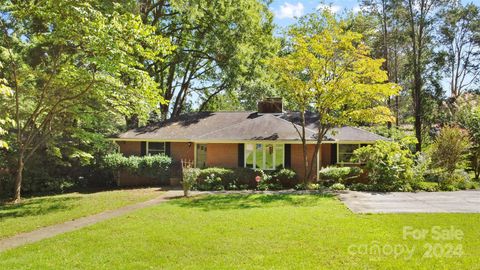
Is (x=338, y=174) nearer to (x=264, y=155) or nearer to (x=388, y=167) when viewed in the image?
(x=388, y=167)

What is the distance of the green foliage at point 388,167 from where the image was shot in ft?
55.4

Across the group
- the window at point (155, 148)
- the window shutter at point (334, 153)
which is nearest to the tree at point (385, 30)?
the window shutter at point (334, 153)

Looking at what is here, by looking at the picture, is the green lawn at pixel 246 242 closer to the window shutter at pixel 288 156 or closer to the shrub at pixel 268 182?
the shrub at pixel 268 182

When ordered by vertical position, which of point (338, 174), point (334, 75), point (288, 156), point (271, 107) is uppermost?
point (334, 75)

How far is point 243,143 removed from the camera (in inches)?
787

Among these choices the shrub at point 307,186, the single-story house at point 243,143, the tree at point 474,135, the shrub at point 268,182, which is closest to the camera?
the shrub at point 307,186

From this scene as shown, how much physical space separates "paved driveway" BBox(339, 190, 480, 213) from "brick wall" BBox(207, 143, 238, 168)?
6698 millimetres

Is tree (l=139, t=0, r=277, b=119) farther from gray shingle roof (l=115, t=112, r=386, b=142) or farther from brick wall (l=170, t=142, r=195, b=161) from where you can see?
brick wall (l=170, t=142, r=195, b=161)

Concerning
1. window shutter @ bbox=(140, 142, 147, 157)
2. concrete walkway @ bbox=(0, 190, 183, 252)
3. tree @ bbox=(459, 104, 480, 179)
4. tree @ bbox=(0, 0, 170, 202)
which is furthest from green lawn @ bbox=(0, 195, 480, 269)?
tree @ bbox=(459, 104, 480, 179)

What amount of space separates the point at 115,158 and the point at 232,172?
22.1 ft

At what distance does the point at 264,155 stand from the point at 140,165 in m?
6.92

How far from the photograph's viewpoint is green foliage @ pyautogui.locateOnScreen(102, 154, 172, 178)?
19.8m

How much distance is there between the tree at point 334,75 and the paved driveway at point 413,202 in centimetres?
386

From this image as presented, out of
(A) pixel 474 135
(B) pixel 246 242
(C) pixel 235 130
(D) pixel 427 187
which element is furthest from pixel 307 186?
(A) pixel 474 135
